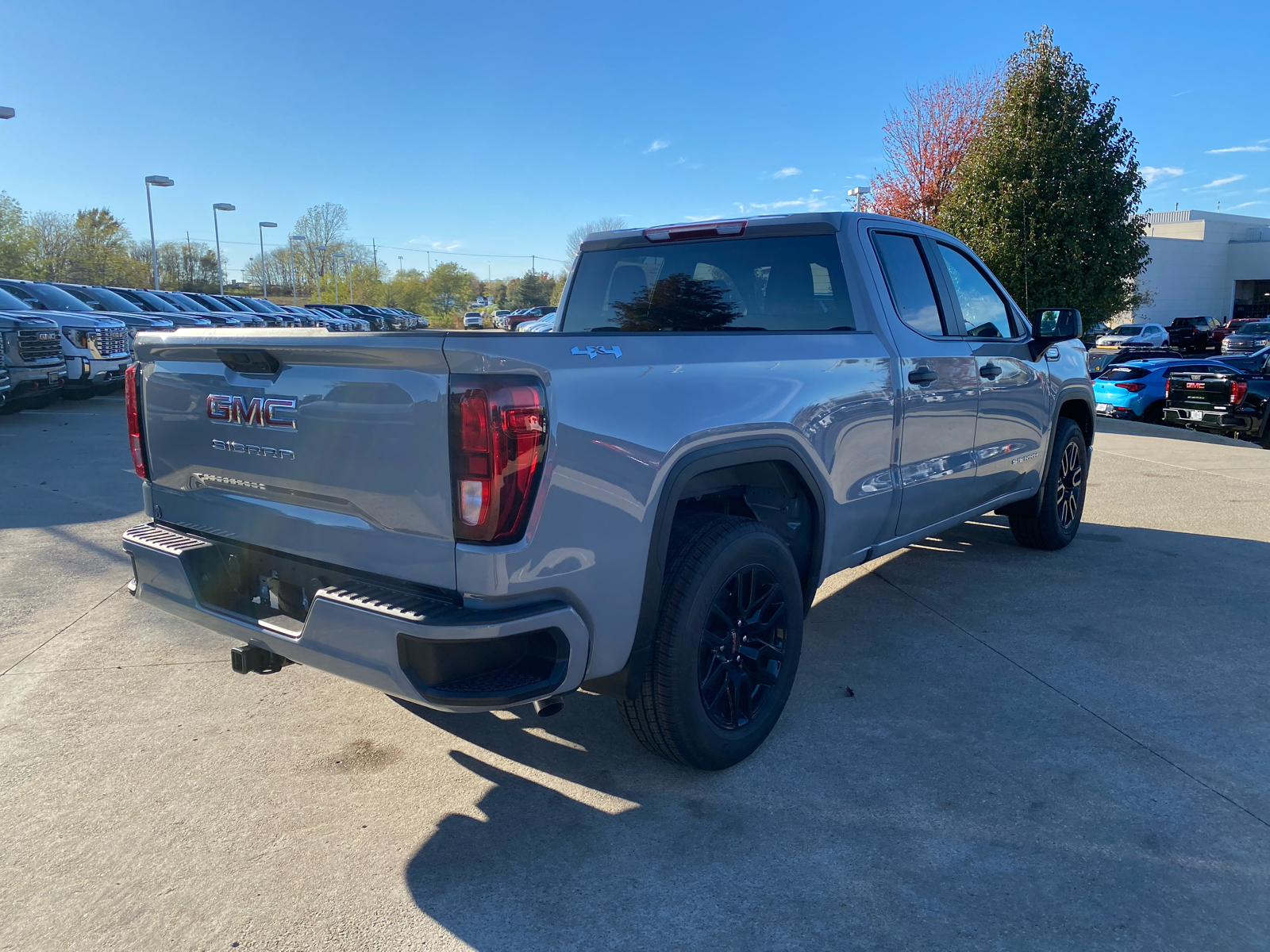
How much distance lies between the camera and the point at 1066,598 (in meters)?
5.05

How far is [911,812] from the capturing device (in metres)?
2.88

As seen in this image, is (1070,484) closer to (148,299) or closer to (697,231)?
(697,231)

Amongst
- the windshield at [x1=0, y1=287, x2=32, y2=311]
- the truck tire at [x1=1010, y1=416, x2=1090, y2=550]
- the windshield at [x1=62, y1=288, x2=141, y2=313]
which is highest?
the windshield at [x1=62, y1=288, x2=141, y2=313]

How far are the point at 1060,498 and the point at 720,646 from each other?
390 centimetres

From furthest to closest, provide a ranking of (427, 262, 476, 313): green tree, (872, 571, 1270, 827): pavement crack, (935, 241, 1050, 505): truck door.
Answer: (427, 262, 476, 313): green tree
(935, 241, 1050, 505): truck door
(872, 571, 1270, 827): pavement crack

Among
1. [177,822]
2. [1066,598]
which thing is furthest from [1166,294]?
[177,822]

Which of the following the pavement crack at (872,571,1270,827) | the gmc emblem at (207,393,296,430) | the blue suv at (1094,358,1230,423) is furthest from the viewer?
the blue suv at (1094,358,1230,423)

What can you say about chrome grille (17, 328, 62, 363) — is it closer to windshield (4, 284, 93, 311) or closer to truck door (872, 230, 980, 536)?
windshield (4, 284, 93, 311)

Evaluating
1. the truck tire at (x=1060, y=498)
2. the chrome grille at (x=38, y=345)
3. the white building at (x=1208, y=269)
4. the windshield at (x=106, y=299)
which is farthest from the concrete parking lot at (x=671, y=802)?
the white building at (x=1208, y=269)

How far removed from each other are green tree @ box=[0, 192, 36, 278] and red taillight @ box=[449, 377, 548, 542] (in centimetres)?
5504

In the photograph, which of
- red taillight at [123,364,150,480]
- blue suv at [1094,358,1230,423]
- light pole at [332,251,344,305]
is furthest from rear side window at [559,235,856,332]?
light pole at [332,251,344,305]

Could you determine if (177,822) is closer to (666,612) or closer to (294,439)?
(294,439)

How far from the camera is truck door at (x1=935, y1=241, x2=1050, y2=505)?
183 inches

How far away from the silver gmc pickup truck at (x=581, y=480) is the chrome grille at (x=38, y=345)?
A: 10.2 meters
